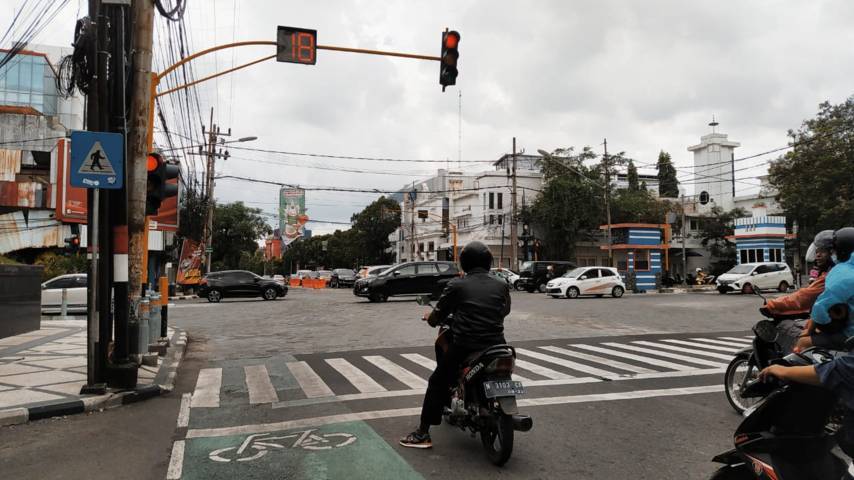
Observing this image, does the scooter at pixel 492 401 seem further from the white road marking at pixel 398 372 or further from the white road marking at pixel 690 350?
the white road marking at pixel 690 350

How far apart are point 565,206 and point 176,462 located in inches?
1880

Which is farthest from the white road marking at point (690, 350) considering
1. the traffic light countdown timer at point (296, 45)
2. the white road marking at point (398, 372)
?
the traffic light countdown timer at point (296, 45)

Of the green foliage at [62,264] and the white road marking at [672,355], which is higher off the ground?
the green foliage at [62,264]

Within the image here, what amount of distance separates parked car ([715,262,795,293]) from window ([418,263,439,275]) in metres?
16.4

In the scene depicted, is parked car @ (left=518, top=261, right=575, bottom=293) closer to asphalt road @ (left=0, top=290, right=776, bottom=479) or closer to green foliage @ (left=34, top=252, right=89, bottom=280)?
asphalt road @ (left=0, top=290, right=776, bottom=479)

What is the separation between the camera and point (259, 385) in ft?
25.0

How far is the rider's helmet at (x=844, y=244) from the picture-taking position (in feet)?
12.1

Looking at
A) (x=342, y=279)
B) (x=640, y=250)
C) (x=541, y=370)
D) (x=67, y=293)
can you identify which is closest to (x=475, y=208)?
(x=342, y=279)

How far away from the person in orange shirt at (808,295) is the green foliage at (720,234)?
5183cm

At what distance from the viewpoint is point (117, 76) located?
7320 millimetres

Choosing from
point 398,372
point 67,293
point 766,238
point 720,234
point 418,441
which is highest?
point 720,234

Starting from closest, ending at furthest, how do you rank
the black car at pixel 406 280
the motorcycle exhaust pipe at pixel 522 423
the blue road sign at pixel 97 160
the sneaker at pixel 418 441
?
1. the motorcycle exhaust pipe at pixel 522 423
2. the sneaker at pixel 418 441
3. the blue road sign at pixel 97 160
4. the black car at pixel 406 280

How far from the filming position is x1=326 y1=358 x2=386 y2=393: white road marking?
7.25 metres

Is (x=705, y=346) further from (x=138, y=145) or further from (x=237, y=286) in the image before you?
→ (x=237, y=286)
